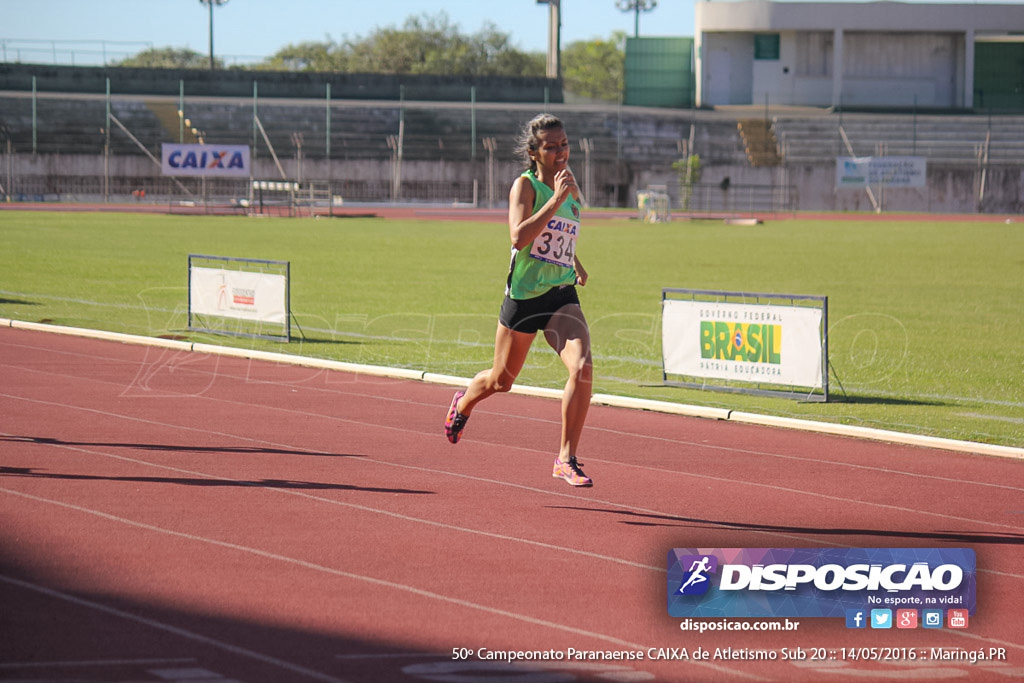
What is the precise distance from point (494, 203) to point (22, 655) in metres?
57.7

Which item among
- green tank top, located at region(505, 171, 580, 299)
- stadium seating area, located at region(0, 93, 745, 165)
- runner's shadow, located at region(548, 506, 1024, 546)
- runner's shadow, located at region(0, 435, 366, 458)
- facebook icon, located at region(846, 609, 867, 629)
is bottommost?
runner's shadow, located at region(548, 506, 1024, 546)

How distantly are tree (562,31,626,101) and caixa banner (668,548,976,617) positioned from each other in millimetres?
123410

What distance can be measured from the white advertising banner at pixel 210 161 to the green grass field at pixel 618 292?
14.5m

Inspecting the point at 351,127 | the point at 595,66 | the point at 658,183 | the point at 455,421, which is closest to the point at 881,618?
the point at 455,421

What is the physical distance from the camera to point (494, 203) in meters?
61.9

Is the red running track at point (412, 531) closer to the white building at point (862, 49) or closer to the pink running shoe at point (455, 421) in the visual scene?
the pink running shoe at point (455, 421)

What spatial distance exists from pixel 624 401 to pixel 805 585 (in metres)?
6.26

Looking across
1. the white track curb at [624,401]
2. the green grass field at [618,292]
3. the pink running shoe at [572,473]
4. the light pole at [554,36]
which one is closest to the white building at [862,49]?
the light pole at [554,36]

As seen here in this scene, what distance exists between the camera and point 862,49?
273 ft

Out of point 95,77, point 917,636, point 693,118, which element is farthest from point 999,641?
point 95,77

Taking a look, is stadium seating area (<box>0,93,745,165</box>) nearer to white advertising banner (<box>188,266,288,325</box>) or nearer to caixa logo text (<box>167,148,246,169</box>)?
caixa logo text (<box>167,148,246,169</box>)

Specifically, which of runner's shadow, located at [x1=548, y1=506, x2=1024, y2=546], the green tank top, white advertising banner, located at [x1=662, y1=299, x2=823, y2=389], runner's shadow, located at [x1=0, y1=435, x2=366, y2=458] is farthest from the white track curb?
the green tank top

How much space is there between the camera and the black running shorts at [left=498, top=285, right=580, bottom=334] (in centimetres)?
736

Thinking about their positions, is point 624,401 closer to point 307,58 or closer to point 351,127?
point 351,127
